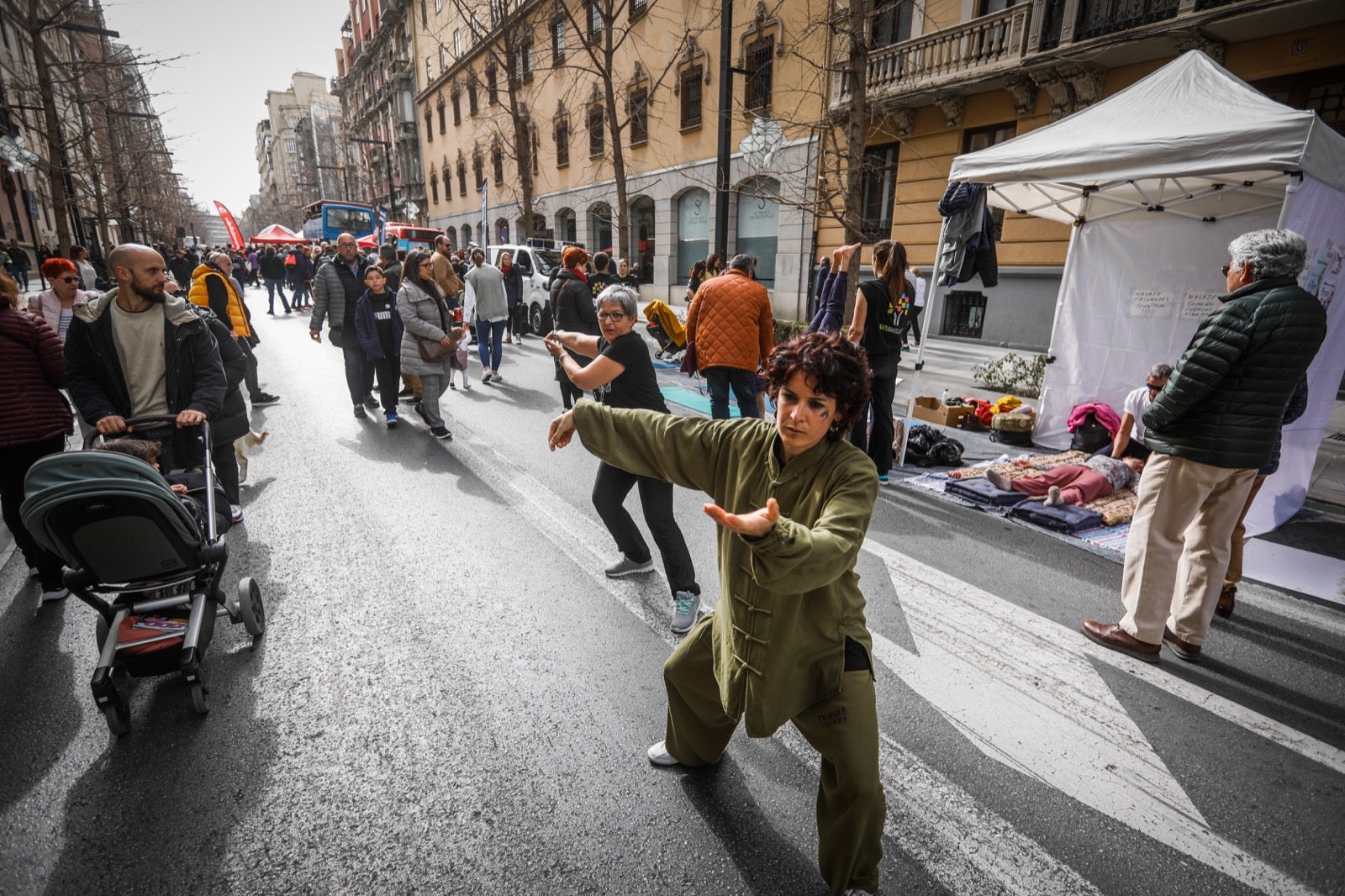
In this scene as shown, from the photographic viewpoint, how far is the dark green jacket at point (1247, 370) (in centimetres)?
295

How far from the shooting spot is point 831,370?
5.85ft

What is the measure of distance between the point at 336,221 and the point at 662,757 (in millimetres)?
43178

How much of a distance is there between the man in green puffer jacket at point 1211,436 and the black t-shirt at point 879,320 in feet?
8.44

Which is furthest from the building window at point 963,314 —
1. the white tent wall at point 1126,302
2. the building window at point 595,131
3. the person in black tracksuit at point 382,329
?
the building window at point 595,131

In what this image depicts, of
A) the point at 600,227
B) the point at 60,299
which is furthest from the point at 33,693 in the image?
the point at 600,227

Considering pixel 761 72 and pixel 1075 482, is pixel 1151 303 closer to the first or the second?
pixel 1075 482

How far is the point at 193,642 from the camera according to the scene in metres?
2.81

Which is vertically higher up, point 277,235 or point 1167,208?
point 277,235

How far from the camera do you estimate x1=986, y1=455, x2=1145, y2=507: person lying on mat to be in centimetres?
537

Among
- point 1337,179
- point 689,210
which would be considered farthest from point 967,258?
point 689,210

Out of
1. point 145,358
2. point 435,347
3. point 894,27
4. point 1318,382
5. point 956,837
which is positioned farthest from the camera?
point 894,27

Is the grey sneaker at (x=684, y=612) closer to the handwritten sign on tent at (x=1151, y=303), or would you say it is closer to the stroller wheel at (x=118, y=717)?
the stroller wheel at (x=118, y=717)

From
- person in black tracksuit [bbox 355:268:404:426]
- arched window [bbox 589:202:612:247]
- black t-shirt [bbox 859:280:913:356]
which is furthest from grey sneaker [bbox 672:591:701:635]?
arched window [bbox 589:202:612:247]

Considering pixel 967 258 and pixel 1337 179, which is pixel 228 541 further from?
pixel 1337 179
